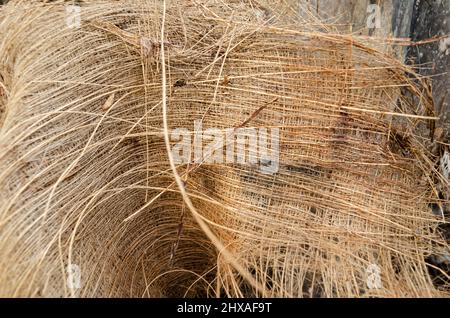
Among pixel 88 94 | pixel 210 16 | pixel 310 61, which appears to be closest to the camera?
pixel 88 94

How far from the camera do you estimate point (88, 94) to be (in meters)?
1.33

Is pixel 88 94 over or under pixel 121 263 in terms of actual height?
over

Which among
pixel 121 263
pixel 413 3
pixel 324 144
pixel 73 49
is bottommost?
pixel 121 263

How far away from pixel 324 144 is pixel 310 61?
0.26m

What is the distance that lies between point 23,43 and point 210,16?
2.02ft

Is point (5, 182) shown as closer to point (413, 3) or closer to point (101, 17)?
point (101, 17)

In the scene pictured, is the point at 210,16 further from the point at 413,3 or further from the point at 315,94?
the point at 413,3

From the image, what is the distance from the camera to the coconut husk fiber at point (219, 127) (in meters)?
1.23

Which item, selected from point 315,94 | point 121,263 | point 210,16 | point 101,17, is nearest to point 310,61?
point 315,94

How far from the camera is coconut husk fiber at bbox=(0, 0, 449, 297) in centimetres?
123

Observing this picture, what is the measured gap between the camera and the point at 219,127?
1.44m

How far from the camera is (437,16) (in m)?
1.75
